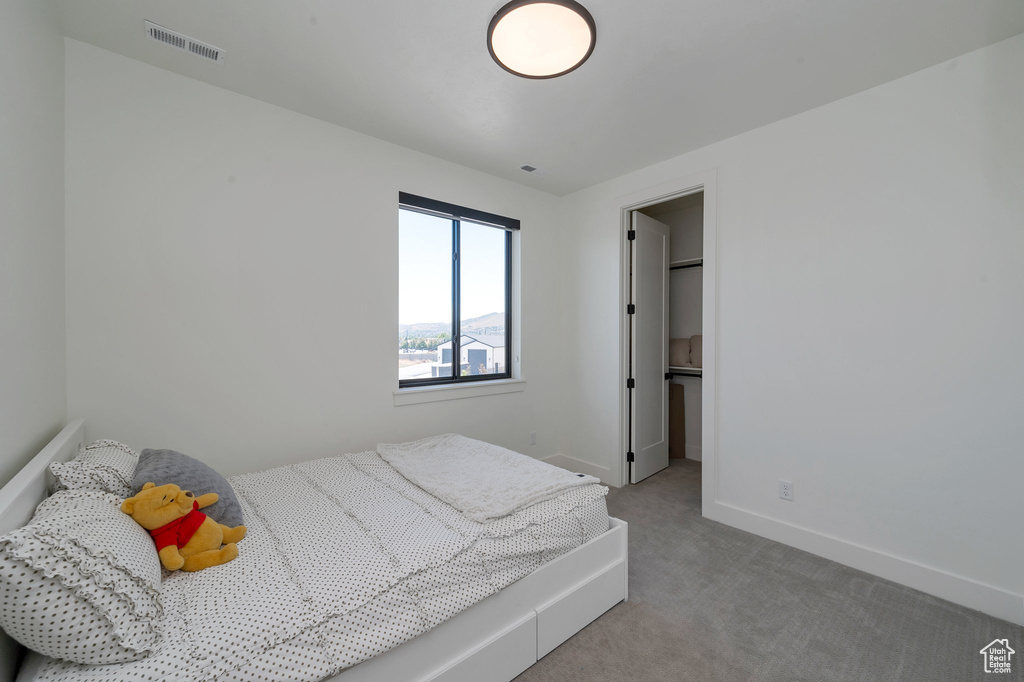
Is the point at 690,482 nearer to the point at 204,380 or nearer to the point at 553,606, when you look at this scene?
the point at 553,606

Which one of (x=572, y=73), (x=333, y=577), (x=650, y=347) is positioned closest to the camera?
(x=333, y=577)

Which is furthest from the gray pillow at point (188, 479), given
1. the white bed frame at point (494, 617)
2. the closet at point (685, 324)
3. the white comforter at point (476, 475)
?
the closet at point (685, 324)

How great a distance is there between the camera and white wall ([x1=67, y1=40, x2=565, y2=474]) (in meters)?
1.98

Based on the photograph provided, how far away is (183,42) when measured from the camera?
6.34 feet

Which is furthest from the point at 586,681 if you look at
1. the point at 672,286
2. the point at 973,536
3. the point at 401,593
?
the point at 672,286

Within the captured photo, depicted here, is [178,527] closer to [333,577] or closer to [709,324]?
[333,577]

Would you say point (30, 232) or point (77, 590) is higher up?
point (30, 232)

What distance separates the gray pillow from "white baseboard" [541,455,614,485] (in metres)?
2.75

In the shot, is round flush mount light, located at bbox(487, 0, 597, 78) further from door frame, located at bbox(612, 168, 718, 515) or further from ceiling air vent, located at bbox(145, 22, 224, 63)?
door frame, located at bbox(612, 168, 718, 515)

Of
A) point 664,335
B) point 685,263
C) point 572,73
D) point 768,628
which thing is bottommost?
point 768,628

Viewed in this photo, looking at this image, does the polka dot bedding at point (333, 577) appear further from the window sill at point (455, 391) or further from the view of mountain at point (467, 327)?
the view of mountain at point (467, 327)

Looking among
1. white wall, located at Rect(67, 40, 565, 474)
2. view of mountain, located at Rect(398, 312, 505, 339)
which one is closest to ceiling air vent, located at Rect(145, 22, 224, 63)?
white wall, located at Rect(67, 40, 565, 474)

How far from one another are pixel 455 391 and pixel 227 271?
1680 mm

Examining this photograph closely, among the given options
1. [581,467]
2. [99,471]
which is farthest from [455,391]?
[99,471]
